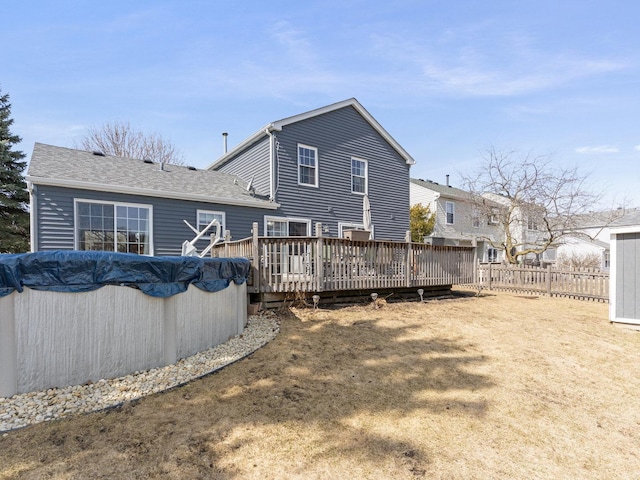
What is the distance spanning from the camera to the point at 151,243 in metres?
9.62

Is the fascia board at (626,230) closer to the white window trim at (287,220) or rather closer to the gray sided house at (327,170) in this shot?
the gray sided house at (327,170)

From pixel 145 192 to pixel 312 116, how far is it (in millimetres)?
6678

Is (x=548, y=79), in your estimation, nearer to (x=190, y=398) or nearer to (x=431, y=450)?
(x=431, y=450)

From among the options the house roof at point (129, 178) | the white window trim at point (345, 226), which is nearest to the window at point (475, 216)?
the white window trim at point (345, 226)

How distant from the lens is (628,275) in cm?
710

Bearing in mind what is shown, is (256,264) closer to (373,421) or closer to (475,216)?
(373,421)

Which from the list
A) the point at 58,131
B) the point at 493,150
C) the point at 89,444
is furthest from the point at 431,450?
the point at 58,131

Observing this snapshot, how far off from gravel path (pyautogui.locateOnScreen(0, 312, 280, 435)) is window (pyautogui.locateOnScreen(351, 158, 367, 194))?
1029 cm

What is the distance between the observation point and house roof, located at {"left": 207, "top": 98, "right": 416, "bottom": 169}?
38.7 feet

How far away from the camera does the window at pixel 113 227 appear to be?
880cm

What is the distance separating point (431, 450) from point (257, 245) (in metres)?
5.10

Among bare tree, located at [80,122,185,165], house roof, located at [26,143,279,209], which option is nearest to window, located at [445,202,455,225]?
house roof, located at [26,143,279,209]

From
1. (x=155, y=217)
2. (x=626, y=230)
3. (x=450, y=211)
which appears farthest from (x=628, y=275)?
(x=450, y=211)

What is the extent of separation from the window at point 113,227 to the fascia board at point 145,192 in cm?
40
